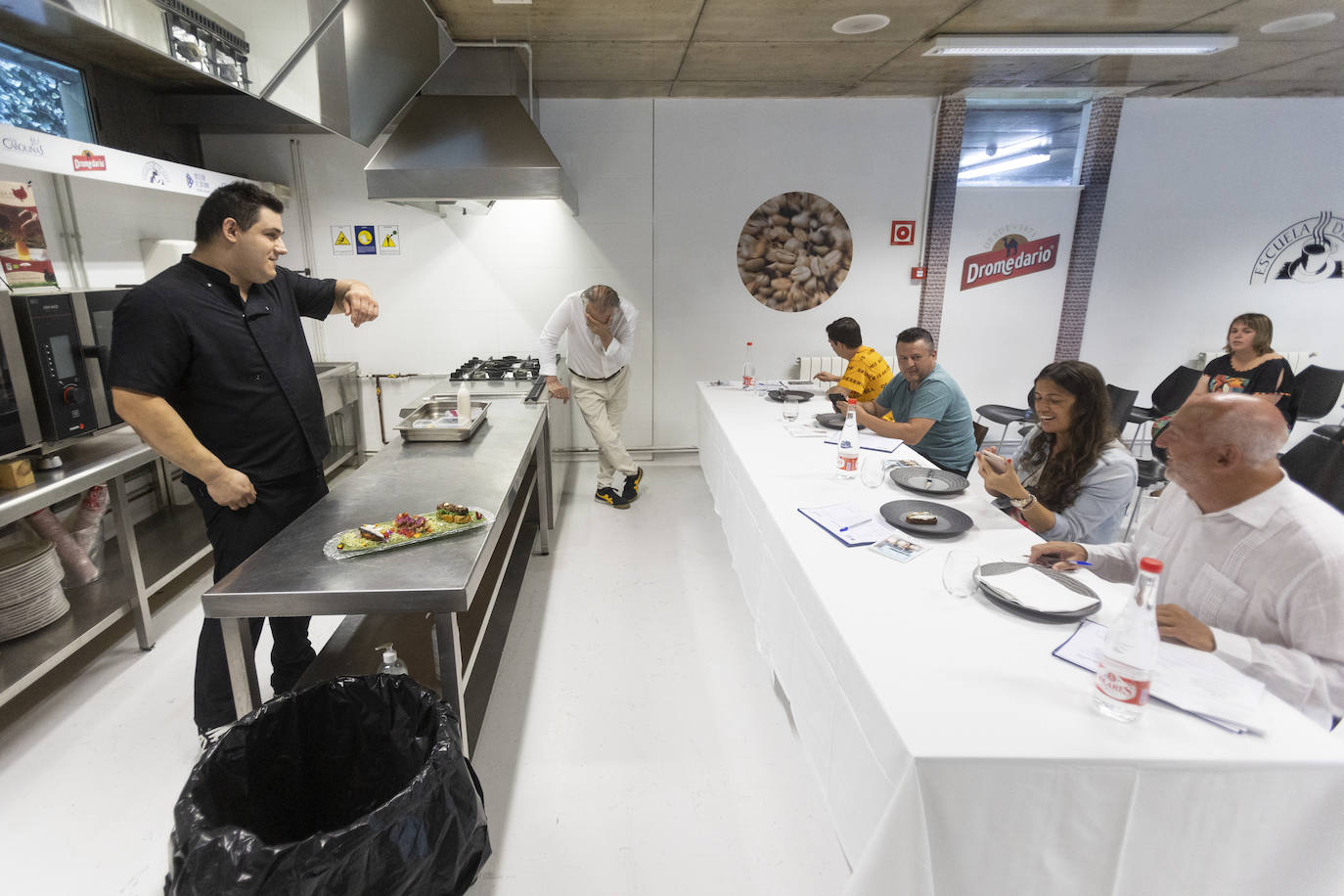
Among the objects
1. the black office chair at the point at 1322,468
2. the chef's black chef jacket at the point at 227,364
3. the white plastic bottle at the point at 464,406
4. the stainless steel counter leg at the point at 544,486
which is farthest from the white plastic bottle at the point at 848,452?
the chef's black chef jacket at the point at 227,364

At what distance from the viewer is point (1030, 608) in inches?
61.9

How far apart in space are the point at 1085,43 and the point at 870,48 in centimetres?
119

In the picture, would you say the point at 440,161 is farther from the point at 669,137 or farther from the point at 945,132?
the point at 945,132

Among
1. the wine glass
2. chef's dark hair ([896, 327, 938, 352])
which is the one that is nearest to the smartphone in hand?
the wine glass

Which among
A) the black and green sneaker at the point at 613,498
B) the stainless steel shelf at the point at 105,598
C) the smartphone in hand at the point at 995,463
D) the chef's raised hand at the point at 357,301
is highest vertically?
the chef's raised hand at the point at 357,301

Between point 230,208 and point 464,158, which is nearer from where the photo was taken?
point 230,208

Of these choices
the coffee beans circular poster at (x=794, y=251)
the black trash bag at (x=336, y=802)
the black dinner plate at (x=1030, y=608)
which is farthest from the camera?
the coffee beans circular poster at (x=794, y=251)

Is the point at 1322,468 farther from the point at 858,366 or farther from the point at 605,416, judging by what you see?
the point at 605,416

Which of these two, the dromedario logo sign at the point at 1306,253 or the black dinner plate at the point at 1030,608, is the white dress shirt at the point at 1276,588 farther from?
the dromedario logo sign at the point at 1306,253

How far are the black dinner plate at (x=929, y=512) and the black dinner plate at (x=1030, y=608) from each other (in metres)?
0.22

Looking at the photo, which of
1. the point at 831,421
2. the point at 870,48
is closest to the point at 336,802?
the point at 831,421

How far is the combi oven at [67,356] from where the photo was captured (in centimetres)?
252

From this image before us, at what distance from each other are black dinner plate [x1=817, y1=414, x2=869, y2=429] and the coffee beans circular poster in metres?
2.17

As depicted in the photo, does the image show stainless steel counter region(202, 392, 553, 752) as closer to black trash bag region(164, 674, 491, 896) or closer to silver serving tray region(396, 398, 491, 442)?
black trash bag region(164, 674, 491, 896)
